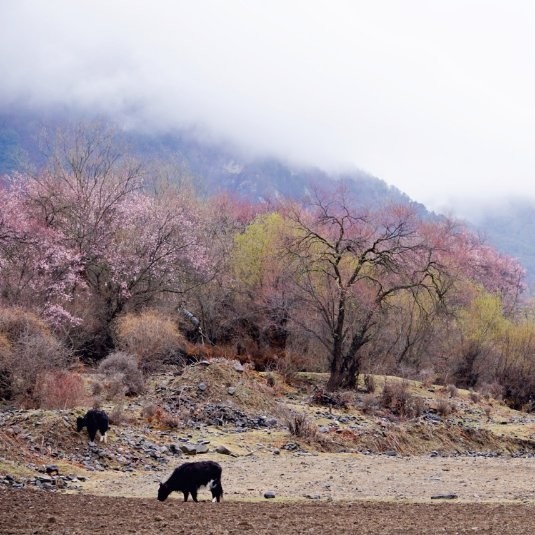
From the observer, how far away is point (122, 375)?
2681 centimetres

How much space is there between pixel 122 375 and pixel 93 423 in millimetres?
8039

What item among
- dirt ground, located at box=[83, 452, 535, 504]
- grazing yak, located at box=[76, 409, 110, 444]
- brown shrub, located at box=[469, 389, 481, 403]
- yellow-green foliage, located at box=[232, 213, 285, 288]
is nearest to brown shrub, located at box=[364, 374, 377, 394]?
brown shrub, located at box=[469, 389, 481, 403]

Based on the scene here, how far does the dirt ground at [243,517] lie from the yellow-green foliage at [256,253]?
93.6ft

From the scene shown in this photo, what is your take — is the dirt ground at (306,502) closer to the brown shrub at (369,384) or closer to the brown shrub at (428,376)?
the brown shrub at (369,384)

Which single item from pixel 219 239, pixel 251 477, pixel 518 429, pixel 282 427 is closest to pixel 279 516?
pixel 251 477

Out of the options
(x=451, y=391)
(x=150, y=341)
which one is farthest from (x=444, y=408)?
(x=150, y=341)

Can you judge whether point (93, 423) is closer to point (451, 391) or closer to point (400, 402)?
point (400, 402)

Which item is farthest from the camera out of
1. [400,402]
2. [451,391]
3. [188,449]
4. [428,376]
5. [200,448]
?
[428,376]

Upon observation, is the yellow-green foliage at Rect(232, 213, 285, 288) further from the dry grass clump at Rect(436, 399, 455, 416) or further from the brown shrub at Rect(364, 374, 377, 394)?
the dry grass clump at Rect(436, 399, 455, 416)

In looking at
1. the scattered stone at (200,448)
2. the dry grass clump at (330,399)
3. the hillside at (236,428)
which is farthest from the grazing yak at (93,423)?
the dry grass clump at (330,399)

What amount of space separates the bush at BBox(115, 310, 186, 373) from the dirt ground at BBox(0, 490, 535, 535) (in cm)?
1872

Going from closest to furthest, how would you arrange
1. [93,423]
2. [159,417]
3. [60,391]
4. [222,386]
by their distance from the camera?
[93,423] → [159,417] → [60,391] → [222,386]

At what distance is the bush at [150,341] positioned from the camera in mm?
32469

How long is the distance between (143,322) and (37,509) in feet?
71.6
